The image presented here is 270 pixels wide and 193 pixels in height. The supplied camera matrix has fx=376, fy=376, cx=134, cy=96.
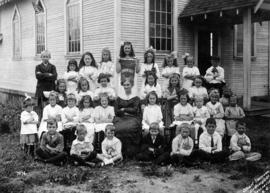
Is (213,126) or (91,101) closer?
(213,126)

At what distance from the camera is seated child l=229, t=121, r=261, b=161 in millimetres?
6957

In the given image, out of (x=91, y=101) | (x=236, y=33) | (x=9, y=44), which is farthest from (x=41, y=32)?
(x=91, y=101)

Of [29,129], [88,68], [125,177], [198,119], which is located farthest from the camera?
[88,68]

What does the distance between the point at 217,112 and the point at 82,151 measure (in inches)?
114

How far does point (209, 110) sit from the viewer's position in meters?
7.79

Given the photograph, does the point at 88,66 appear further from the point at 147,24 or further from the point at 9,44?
the point at 9,44

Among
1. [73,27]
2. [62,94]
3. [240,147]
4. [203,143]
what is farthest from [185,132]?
[73,27]

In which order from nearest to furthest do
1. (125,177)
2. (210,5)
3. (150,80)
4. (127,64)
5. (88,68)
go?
(125,177) < (150,80) < (127,64) < (88,68) < (210,5)

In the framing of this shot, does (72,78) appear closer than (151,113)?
No

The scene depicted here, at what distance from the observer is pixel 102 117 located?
7480 millimetres

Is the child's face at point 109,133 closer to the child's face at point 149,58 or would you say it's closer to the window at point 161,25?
the child's face at point 149,58

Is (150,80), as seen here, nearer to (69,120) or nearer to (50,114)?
(69,120)

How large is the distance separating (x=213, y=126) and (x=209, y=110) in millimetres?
915

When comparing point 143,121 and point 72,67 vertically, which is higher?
point 72,67
